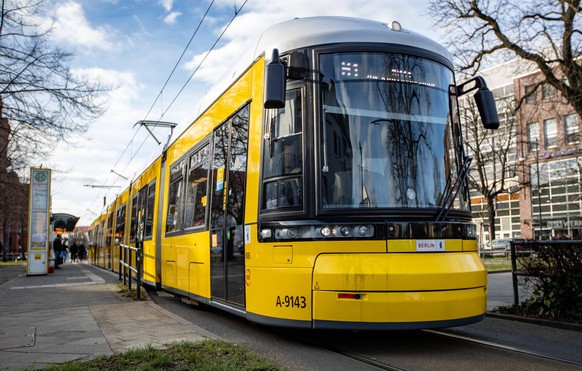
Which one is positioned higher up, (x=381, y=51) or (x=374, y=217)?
(x=381, y=51)

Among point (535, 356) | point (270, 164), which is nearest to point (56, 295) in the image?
point (270, 164)

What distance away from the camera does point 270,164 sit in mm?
6348

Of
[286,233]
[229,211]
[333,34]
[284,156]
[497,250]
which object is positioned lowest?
[497,250]

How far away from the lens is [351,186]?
5.84 metres

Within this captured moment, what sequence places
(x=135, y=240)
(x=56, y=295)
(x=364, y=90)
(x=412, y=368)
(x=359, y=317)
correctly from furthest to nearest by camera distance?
1. (x=135, y=240)
2. (x=56, y=295)
3. (x=364, y=90)
4. (x=359, y=317)
5. (x=412, y=368)

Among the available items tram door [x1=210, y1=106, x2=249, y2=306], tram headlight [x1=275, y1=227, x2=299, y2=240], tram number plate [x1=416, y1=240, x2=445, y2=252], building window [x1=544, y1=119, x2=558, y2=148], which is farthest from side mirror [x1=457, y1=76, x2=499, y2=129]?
building window [x1=544, y1=119, x2=558, y2=148]

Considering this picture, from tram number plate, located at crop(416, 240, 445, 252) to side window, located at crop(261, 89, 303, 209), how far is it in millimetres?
1271

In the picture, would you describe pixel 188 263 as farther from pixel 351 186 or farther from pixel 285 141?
pixel 351 186

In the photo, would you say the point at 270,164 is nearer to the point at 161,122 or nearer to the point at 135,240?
the point at 135,240

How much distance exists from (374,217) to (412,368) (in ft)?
4.87

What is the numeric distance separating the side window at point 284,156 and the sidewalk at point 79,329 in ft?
5.72

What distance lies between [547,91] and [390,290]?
1784 centimetres

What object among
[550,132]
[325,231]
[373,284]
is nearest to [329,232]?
[325,231]

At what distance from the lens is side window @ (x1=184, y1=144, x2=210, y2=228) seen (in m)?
8.46
